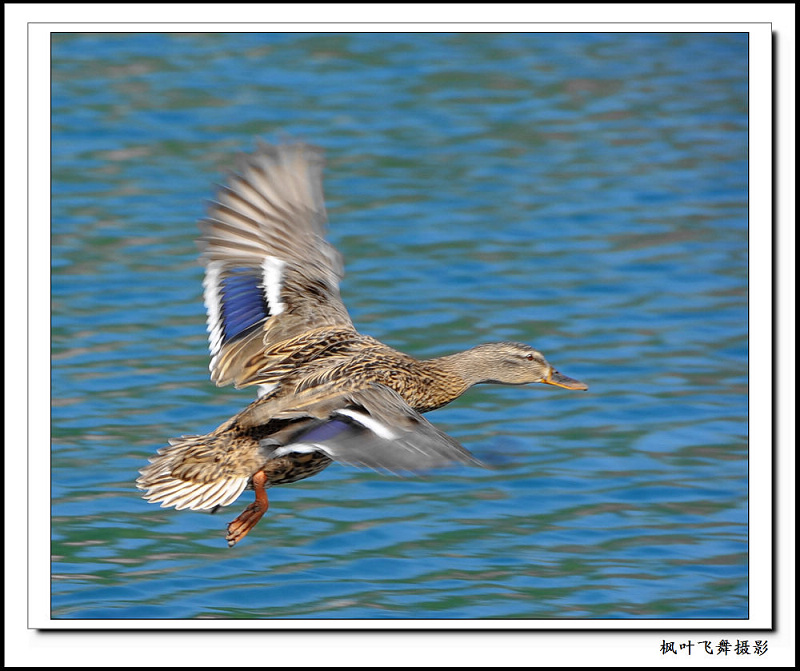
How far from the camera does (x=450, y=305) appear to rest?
1108cm

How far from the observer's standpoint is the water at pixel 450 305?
7797mm

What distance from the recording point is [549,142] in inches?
557

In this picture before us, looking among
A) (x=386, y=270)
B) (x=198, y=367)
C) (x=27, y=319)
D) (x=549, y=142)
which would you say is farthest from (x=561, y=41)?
(x=27, y=319)

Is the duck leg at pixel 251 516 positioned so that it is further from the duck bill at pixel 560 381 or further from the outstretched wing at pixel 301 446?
the duck bill at pixel 560 381

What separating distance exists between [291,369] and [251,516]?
0.87 metres

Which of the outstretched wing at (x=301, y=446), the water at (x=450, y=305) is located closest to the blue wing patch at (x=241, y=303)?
the outstretched wing at (x=301, y=446)

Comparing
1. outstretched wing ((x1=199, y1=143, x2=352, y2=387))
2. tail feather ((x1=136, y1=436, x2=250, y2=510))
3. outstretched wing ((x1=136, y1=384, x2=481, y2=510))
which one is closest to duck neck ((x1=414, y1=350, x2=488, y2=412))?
outstretched wing ((x1=199, y1=143, x2=352, y2=387))

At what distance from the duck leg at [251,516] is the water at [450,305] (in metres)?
0.55

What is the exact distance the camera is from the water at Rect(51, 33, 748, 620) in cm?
780

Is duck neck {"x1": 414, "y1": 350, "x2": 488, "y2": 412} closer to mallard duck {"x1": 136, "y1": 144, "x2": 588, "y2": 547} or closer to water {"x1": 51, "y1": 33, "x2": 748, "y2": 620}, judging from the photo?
mallard duck {"x1": 136, "y1": 144, "x2": 588, "y2": 547}

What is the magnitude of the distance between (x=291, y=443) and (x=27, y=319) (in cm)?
155

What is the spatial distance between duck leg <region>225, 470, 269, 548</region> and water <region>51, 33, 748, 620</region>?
21.7 inches

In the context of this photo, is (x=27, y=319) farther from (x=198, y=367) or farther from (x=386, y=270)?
(x=386, y=270)

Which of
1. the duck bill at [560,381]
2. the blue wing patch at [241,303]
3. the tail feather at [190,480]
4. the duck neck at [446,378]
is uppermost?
the blue wing patch at [241,303]
